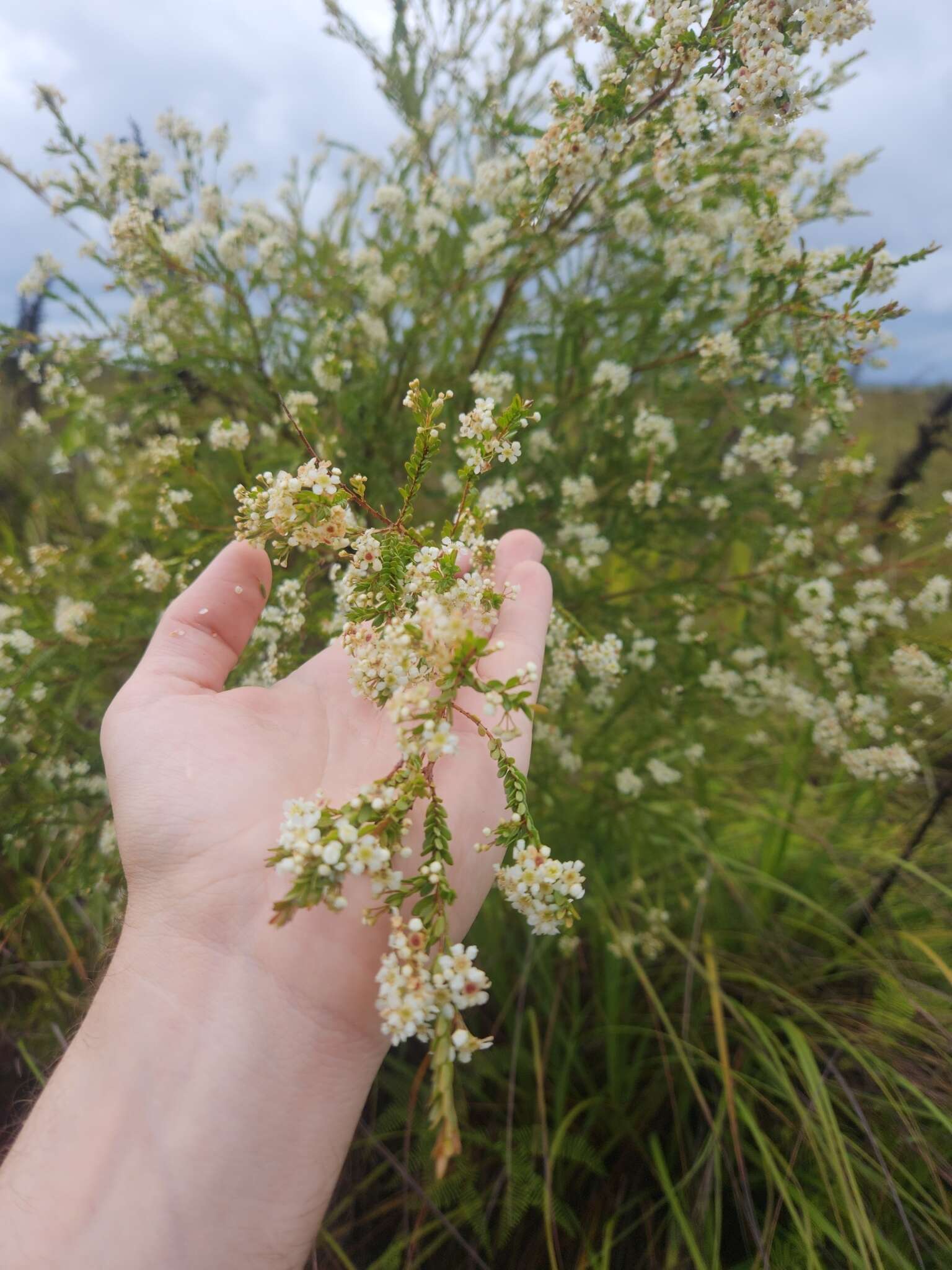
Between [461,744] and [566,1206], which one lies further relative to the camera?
[566,1206]

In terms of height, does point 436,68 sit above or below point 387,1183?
above

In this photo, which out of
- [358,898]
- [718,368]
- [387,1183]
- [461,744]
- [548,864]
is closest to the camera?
[548,864]

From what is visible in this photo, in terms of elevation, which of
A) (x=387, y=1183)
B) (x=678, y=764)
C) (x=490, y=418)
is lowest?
(x=387, y=1183)

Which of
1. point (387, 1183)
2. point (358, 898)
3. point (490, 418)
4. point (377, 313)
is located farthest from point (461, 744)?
point (387, 1183)

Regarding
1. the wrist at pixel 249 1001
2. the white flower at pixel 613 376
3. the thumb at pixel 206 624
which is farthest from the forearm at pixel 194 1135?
the white flower at pixel 613 376

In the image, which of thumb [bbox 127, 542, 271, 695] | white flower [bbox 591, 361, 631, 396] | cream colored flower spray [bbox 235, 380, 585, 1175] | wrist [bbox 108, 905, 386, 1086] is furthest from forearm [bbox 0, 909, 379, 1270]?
white flower [bbox 591, 361, 631, 396]

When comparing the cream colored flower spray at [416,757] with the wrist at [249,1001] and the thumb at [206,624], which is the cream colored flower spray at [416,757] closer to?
the wrist at [249,1001]

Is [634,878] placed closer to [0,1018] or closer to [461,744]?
[461,744]
